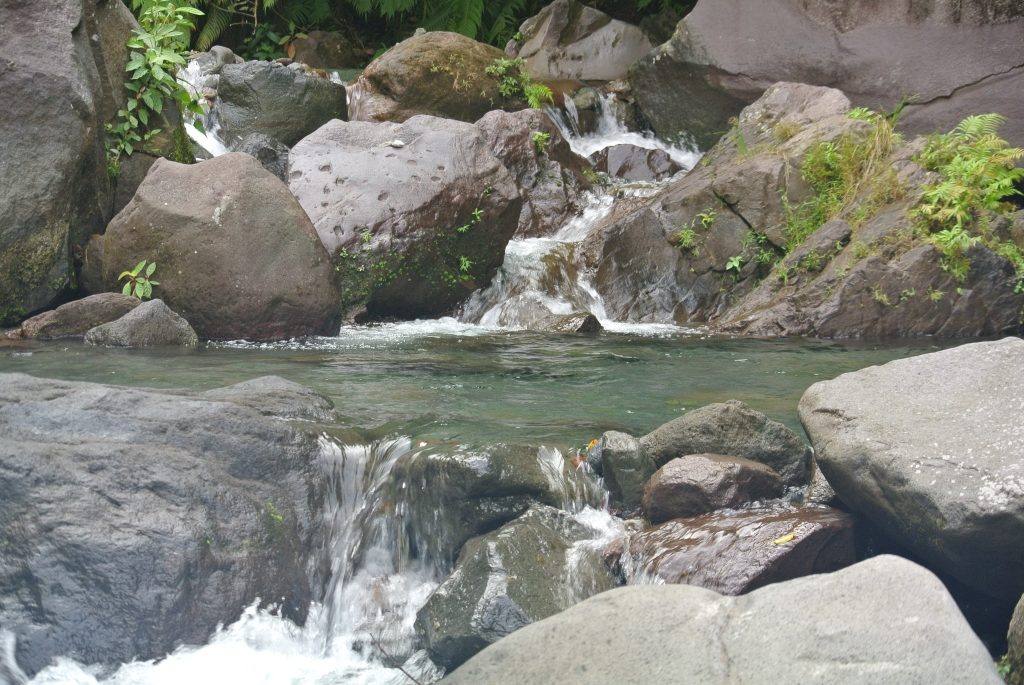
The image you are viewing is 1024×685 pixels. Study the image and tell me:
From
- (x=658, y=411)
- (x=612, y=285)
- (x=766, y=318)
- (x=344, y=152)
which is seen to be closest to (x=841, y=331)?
(x=766, y=318)

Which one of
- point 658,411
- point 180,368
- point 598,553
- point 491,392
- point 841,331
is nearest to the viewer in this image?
point 598,553

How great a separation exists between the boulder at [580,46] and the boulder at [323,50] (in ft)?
14.5

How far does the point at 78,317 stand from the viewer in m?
8.66

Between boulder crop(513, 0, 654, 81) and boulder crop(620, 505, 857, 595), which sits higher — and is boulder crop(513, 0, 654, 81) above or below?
above

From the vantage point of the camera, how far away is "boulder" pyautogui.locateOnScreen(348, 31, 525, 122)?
542 inches

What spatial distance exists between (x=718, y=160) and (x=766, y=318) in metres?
2.63

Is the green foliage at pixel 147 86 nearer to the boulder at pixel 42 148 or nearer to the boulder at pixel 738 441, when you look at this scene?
the boulder at pixel 42 148

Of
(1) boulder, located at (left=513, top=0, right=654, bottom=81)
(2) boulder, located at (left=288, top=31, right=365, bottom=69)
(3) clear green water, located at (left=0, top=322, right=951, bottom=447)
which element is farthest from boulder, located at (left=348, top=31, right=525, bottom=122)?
(2) boulder, located at (left=288, top=31, right=365, bottom=69)

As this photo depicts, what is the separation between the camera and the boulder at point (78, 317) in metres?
8.59

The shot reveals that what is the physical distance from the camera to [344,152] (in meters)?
10.7

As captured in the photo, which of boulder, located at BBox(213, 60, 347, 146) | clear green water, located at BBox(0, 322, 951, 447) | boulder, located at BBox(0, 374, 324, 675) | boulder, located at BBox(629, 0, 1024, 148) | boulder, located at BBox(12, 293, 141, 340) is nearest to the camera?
boulder, located at BBox(0, 374, 324, 675)

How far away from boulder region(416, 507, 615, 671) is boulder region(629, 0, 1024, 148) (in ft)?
33.0

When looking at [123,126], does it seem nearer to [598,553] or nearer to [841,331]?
[841,331]

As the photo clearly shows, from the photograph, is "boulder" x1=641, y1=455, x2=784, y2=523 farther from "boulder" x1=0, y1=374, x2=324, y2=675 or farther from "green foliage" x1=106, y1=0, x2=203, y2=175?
"green foliage" x1=106, y1=0, x2=203, y2=175
